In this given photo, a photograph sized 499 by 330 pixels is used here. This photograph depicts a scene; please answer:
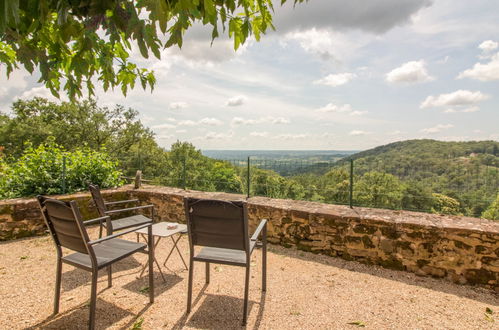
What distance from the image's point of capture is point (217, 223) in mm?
2426

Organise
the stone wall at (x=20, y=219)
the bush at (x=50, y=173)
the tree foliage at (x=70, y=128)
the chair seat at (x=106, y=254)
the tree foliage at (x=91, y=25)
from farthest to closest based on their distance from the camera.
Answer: the tree foliage at (x=70, y=128)
the bush at (x=50, y=173)
the stone wall at (x=20, y=219)
the chair seat at (x=106, y=254)
the tree foliage at (x=91, y=25)

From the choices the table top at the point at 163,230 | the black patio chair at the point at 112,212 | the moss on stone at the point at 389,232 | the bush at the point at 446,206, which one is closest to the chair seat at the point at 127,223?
the black patio chair at the point at 112,212

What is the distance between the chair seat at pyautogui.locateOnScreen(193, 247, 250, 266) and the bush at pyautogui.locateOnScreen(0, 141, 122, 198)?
424cm

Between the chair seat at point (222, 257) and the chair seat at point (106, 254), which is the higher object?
the chair seat at point (106, 254)

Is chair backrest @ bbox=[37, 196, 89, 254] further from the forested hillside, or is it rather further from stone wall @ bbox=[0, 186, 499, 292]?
the forested hillside

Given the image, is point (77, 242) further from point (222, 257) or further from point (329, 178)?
point (329, 178)

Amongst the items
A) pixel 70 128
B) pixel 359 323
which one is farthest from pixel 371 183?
pixel 70 128

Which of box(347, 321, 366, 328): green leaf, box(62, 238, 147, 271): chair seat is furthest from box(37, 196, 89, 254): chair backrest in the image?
Answer: box(347, 321, 366, 328): green leaf

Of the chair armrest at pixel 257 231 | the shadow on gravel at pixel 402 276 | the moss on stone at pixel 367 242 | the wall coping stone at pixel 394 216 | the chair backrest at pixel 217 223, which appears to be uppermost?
the chair backrest at pixel 217 223

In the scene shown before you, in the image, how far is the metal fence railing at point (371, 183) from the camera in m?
4.28

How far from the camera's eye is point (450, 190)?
4398mm

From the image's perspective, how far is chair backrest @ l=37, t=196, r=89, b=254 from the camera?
2107 millimetres

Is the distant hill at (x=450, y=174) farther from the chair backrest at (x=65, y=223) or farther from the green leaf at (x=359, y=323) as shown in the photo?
the chair backrest at (x=65, y=223)

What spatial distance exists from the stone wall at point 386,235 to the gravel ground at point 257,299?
0.17 m
